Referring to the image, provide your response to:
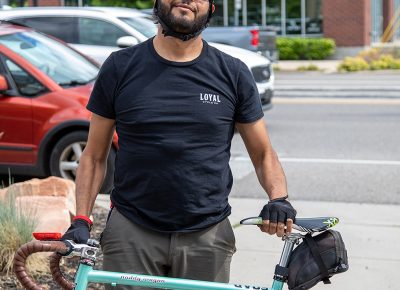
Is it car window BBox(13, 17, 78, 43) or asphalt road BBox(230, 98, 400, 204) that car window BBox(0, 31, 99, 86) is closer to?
asphalt road BBox(230, 98, 400, 204)

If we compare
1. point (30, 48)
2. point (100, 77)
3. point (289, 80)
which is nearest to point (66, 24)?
point (30, 48)

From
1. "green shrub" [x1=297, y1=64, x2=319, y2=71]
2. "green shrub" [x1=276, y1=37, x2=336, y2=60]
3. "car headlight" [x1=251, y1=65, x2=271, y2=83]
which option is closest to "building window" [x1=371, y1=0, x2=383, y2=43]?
"green shrub" [x1=276, y1=37, x2=336, y2=60]

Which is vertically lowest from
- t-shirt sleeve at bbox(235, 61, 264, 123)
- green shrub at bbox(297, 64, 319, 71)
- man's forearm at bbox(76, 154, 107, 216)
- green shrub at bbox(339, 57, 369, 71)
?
green shrub at bbox(297, 64, 319, 71)

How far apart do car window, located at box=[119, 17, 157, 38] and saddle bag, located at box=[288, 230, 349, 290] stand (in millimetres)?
9839

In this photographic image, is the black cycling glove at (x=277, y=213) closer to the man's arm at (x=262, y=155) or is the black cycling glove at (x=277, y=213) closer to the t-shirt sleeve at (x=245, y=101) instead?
the man's arm at (x=262, y=155)

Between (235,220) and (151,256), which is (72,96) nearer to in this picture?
(235,220)

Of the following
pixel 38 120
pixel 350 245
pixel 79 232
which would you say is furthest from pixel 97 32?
pixel 79 232

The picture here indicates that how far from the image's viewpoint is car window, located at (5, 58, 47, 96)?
8.72 meters

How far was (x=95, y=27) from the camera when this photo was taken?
12805 millimetres

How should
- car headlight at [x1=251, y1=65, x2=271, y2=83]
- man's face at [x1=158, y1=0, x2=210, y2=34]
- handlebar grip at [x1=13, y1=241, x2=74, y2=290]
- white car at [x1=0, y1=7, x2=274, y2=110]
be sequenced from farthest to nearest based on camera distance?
car headlight at [x1=251, y1=65, x2=271, y2=83] → white car at [x1=0, y1=7, x2=274, y2=110] → man's face at [x1=158, y1=0, x2=210, y2=34] → handlebar grip at [x1=13, y1=241, x2=74, y2=290]

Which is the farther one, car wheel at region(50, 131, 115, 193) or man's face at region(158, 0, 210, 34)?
car wheel at region(50, 131, 115, 193)

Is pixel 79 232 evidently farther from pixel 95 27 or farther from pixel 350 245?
pixel 95 27

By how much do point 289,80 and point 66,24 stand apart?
11502mm

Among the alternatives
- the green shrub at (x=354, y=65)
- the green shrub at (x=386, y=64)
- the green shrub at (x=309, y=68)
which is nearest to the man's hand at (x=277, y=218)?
the green shrub at (x=354, y=65)
